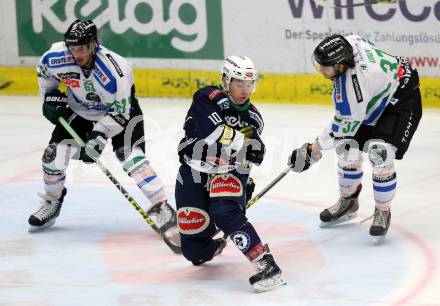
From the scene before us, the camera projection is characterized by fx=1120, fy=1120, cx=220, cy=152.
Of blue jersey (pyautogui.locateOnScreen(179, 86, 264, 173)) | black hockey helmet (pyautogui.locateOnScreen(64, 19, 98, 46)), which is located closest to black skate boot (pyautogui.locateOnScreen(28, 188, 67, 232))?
black hockey helmet (pyautogui.locateOnScreen(64, 19, 98, 46))

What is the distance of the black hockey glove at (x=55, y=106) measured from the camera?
21.9 ft

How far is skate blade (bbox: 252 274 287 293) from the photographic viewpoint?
546 cm

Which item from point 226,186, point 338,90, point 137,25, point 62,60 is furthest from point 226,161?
point 137,25

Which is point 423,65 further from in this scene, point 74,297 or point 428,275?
point 74,297

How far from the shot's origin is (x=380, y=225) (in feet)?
20.8

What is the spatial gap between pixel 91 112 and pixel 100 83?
0.29 meters

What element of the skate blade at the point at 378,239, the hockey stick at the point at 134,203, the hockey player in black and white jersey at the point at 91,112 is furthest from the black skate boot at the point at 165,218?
the skate blade at the point at 378,239

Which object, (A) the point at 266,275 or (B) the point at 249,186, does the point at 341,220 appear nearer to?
(B) the point at 249,186

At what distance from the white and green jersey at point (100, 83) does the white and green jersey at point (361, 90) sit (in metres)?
1.20

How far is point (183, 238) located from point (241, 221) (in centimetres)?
49

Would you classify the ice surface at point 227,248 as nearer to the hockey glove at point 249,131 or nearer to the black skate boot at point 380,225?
the black skate boot at point 380,225

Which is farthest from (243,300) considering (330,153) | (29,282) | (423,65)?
(423,65)

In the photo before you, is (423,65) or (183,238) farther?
(423,65)

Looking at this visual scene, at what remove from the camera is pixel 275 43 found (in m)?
10.3
